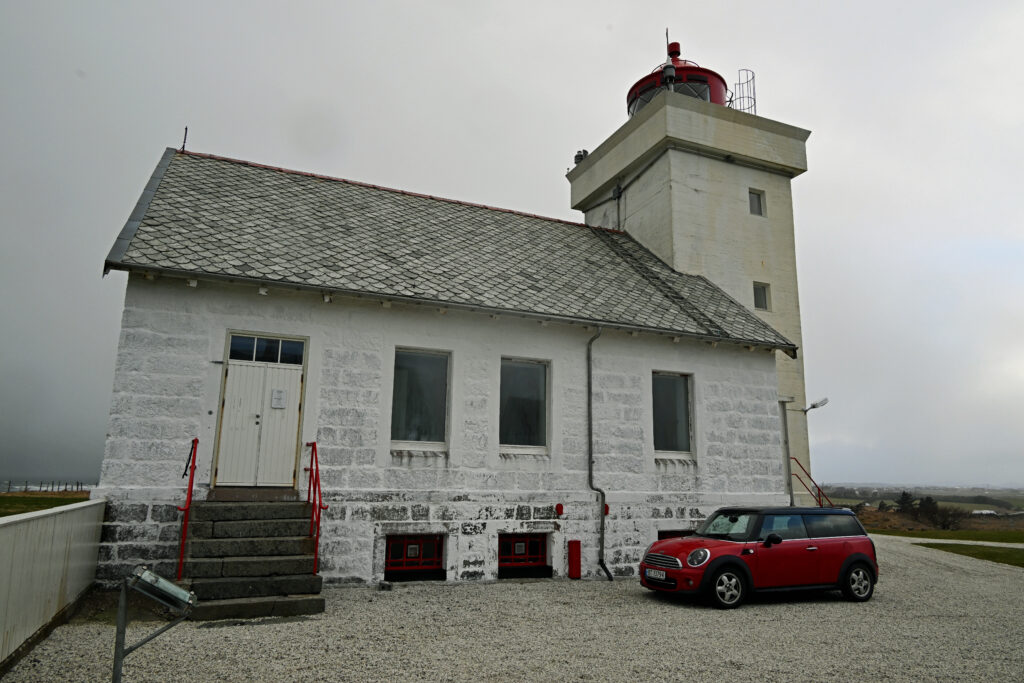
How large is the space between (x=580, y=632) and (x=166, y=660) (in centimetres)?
436

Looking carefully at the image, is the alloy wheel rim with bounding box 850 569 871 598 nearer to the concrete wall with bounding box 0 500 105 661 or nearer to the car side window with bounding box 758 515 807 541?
the car side window with bounding box 758 515 807 541

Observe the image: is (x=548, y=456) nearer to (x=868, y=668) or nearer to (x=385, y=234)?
(x=385, y=234)

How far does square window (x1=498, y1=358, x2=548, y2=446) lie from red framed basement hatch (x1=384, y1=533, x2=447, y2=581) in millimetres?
2225

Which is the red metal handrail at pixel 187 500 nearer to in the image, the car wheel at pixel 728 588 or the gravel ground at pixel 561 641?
the gravel ground at pixel 561 641

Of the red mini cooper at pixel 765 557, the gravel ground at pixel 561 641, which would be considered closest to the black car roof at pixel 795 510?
the red mini cooper at pixel 765 557

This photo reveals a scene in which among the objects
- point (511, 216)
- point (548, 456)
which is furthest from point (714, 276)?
point (548, 456)

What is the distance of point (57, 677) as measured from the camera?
5.51 meters

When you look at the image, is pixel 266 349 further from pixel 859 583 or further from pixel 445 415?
pixel 859 583

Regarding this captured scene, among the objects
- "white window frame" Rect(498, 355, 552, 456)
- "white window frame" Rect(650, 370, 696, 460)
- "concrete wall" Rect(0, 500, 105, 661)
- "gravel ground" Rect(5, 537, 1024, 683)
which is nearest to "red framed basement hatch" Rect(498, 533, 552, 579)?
"gravel ground" Rect(5, 537, 1024, 683)

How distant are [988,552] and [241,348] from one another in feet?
66.8

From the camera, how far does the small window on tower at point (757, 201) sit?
62.7 ft

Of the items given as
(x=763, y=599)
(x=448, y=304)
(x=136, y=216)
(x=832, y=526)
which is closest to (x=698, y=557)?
(x=763, y=599)

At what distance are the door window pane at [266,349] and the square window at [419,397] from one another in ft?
6.50

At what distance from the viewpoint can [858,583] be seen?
10477mm
